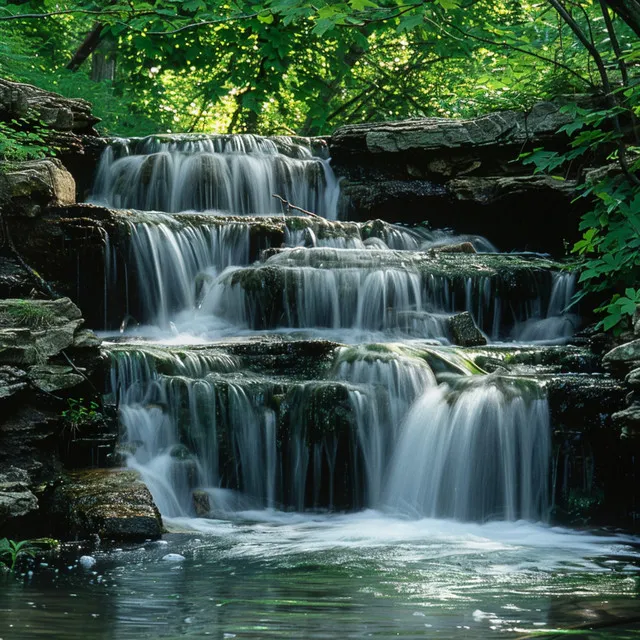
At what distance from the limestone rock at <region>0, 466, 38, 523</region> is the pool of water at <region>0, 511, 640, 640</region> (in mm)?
662

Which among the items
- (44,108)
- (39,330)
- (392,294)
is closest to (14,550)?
(39,330)

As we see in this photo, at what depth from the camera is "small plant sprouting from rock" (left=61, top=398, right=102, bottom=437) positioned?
7.62 meters

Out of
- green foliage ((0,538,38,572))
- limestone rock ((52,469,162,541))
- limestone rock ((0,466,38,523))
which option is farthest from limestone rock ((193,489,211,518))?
green foliage ((0,538,38,572))

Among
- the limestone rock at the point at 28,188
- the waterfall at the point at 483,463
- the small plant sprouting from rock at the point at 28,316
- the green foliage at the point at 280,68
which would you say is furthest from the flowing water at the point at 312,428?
the green foliage at the point at 280,68

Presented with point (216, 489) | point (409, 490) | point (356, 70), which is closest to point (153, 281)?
point (216, 489)

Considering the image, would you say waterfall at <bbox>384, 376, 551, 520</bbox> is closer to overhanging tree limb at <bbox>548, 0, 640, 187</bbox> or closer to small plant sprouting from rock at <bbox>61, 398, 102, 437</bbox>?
overhanging tree limb at <bbox>548, 0, 640, 187</bbox>

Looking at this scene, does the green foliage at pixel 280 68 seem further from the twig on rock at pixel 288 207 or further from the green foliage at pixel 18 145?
the twig on rock at pixel 288 207

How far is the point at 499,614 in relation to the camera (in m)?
4.01

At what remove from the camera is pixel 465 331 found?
10.4m

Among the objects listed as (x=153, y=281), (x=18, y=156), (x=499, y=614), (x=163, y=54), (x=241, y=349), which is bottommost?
(x=499, y=614)

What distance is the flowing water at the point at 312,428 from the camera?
168 inches

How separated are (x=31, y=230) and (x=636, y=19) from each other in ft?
27.8

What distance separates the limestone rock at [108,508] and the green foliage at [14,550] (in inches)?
19.6

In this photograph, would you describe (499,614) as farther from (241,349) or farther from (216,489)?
(241,349)
